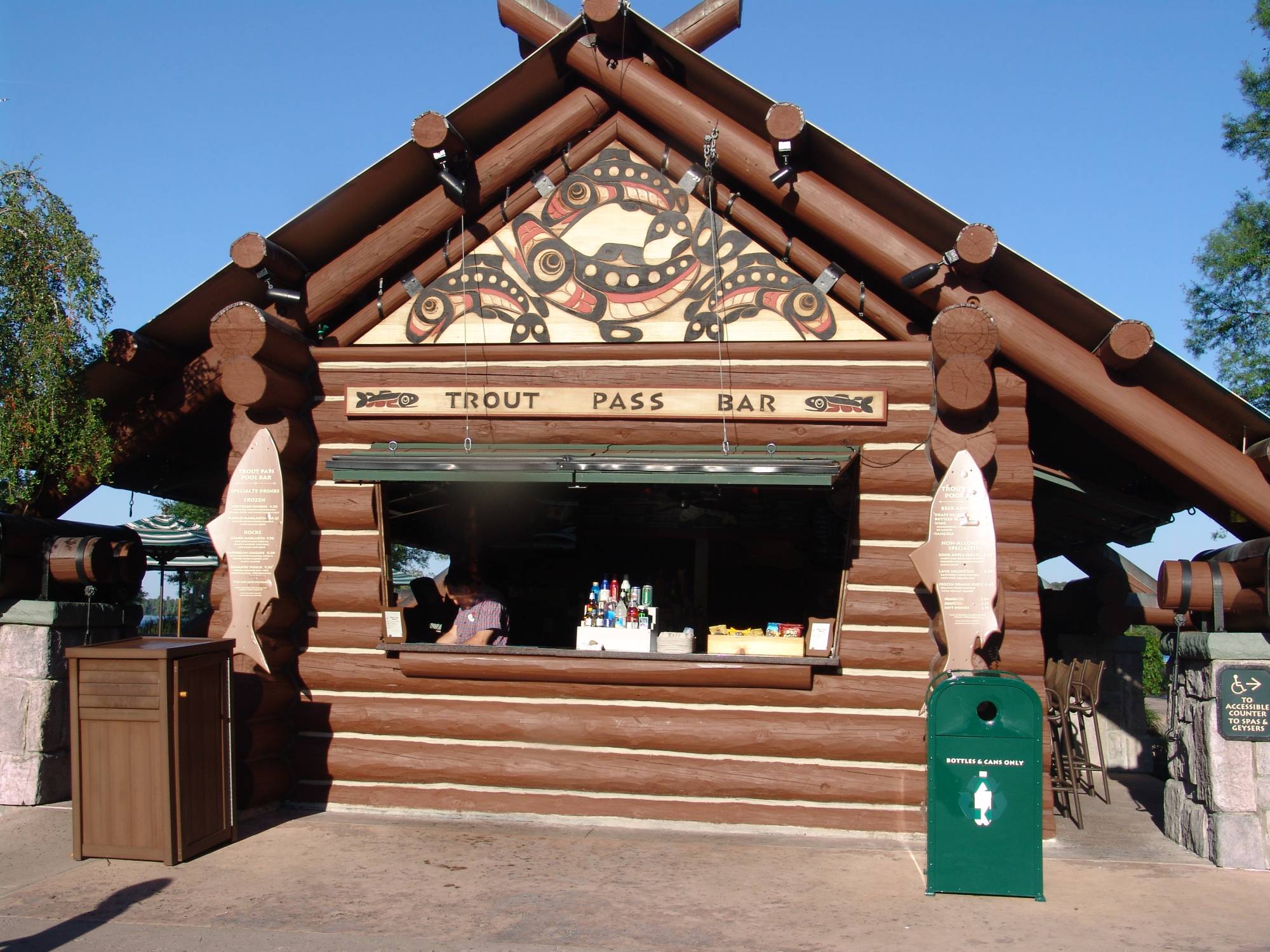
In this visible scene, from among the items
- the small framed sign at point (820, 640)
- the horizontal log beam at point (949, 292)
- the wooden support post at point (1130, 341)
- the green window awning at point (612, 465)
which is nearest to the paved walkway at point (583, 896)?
the small framed sign at point (820, 640)

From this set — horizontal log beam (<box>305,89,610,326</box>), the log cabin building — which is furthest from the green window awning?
horizontal log beam (<box>305,89,610,326</box>)

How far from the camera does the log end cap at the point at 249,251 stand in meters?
7.91

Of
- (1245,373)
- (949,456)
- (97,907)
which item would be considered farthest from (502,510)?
(1245,373)

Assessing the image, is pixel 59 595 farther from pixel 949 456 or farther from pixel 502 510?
pixel 949 456

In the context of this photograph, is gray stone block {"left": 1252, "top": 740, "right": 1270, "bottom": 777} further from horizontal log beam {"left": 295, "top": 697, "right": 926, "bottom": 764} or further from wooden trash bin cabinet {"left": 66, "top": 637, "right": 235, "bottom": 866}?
wooden trash bin cabinet {"left": 66, "top": 637, "right": 235, "bottom": 866}

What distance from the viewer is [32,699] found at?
793 cm

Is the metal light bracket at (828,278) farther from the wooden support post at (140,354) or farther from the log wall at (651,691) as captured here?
the wooden support post at (140,354)

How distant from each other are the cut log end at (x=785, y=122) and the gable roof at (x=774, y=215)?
0.11m

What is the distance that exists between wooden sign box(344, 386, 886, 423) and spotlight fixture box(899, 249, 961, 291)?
831mm

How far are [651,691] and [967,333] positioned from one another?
3389 millimetres

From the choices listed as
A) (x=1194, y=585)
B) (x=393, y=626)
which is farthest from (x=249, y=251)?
(x=1194, y=585)

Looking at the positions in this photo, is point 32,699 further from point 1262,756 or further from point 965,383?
point 1262,756

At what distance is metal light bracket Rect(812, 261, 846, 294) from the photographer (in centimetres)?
812

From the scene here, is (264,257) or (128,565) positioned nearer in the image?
(264,257)
